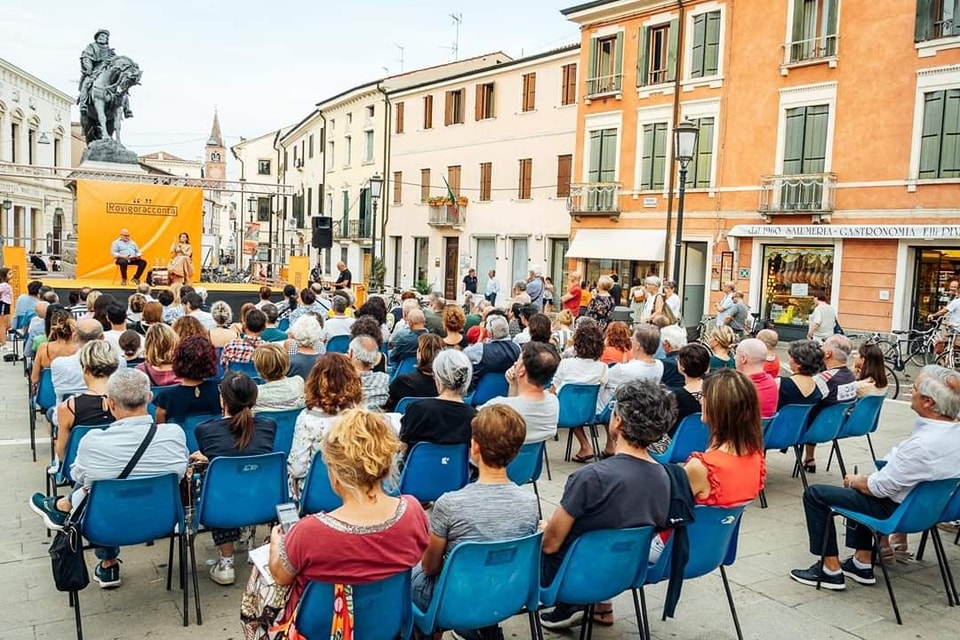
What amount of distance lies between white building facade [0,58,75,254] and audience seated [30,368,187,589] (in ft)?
143

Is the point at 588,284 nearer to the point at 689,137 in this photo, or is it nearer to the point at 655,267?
the point at 655,267

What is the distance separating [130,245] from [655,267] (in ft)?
48.9

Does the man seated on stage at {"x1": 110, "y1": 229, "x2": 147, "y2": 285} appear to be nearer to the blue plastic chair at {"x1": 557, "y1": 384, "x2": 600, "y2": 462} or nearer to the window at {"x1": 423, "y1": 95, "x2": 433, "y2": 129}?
the blue plastic chair at {"x1": 557, "y1": 384, "x2": 600, "y2": 462}

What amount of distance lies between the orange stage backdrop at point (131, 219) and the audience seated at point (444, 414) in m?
19.2

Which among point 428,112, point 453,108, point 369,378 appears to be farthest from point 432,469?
point 428,112

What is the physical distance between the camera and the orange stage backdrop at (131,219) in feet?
69.6

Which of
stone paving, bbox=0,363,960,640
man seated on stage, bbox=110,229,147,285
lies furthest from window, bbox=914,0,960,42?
man seated on stage, bbox=110,229,147,285

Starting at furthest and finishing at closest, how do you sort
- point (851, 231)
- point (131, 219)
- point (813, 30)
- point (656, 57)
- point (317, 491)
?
point (656, 57) → point (131, 219) → point (813, 30) → point (851, 231) → point (317, 491)

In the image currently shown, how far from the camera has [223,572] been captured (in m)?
4.37

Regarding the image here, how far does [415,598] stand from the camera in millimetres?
3072

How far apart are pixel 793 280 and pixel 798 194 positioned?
2236 mm

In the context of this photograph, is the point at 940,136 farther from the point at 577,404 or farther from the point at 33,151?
the point at 33,151

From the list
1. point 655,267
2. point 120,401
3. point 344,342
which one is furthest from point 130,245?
point 120,401

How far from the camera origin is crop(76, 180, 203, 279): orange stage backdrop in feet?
69.6
